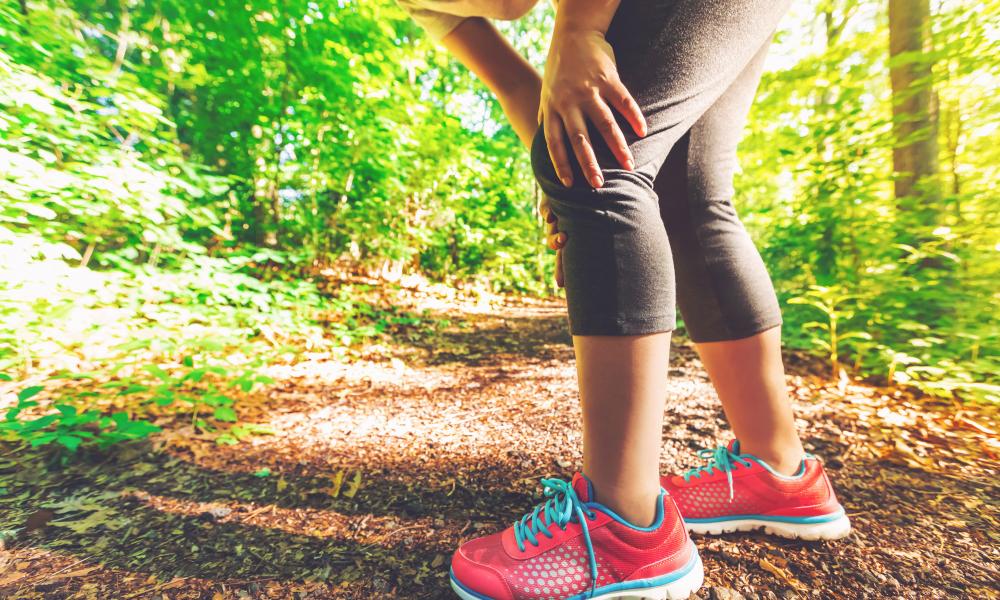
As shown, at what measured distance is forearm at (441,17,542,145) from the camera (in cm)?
112

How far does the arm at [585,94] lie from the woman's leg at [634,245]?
0.03m

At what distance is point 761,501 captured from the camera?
3.30 ft

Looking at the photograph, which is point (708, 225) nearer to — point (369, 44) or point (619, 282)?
point (619, 282)

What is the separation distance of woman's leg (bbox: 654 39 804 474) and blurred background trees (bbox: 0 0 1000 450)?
148 centimetres

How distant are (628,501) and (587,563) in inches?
5.7

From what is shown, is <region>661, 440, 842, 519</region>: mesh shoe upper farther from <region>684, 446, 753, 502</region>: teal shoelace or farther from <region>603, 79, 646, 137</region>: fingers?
<region>603, 79, 646, 137</region>: fingers

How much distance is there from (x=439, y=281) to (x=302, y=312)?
15.7 ft

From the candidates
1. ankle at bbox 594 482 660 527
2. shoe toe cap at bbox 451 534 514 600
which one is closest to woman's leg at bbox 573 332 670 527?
ankle at bbox 594 482 660 527

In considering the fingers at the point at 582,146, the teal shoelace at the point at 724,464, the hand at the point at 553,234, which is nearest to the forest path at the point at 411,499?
the teal shoelace at the point at 724,464

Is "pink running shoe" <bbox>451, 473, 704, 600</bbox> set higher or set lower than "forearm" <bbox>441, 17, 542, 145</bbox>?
lower

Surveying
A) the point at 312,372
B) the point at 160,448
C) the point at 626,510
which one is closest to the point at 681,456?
the point at 626,510

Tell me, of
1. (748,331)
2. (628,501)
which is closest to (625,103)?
(748,331)

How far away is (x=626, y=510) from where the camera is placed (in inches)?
31.5

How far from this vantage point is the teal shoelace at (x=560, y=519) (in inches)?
31.4
